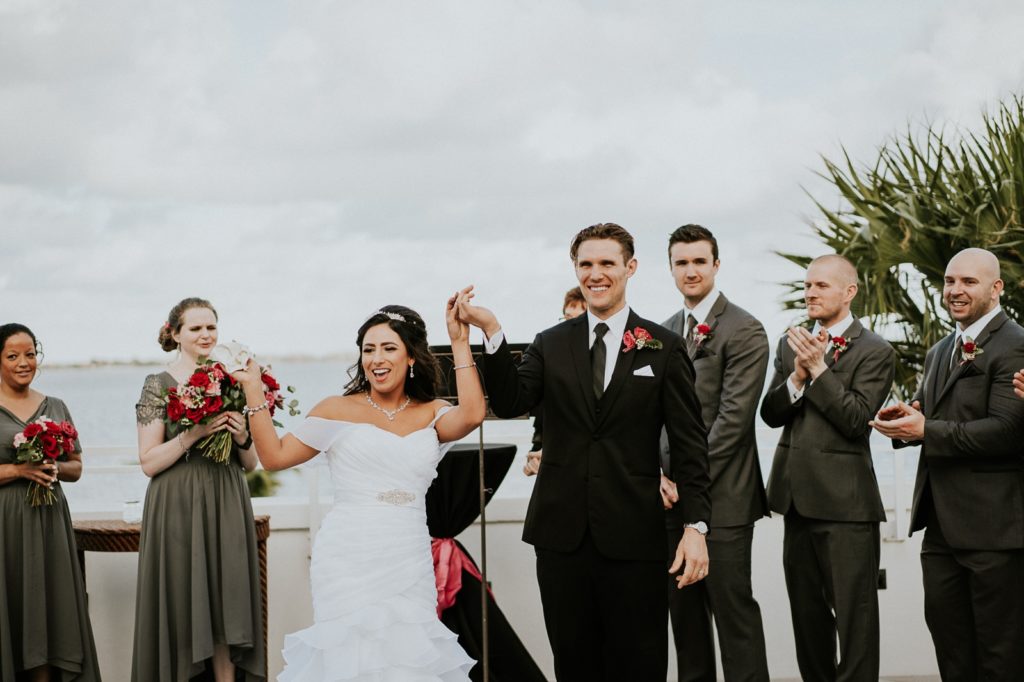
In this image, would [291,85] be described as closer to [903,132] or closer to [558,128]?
[558,128]

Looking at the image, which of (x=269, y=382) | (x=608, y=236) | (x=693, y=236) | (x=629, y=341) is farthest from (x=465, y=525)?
(x=608, y=236)

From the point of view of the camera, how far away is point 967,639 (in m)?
4.39

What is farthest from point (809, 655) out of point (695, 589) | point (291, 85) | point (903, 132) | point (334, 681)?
point (291, 85)

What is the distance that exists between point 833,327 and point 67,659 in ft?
12.2

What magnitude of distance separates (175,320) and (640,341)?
244cm

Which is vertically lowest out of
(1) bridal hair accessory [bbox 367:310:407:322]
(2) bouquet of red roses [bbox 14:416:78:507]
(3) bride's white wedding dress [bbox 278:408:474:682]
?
(3) bride's white wedding dress [bbox 278:408:474:682]

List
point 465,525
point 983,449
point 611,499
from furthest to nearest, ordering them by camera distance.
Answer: point 465,525, point 983,449, point 611,499

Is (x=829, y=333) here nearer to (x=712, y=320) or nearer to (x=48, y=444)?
(x=712, y=320)

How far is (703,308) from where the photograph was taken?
4.73 metres

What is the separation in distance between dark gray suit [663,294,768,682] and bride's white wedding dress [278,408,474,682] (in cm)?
140

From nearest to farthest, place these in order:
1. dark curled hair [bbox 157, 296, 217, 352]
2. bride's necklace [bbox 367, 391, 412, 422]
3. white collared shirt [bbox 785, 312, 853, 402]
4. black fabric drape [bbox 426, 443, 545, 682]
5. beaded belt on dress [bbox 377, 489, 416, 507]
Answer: beaded belt on dress [bbox 377, 489, 416, 507] < bride's necklace [bbox 367, 391, 412, 422] < white collared shirt [bbox 785, 312, 853, 402] < dark curled hair [bbox 157, 296, 217, 352] < black fabric drape [bbox 426, 443, 545, 682]

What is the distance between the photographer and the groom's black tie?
3.44 m

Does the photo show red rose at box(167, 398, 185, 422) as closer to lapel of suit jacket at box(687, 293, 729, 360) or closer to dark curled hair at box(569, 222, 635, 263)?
dark curled hair at box(569, 222, 635, 263)

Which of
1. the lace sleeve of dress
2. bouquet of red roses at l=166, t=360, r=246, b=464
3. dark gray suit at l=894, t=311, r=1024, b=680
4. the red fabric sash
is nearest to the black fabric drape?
the red fabric sash
